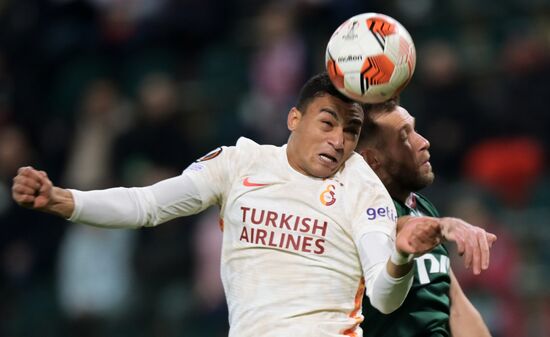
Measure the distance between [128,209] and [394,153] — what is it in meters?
1.43

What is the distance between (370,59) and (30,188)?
1525mm

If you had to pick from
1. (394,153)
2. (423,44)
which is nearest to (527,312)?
(423,44)

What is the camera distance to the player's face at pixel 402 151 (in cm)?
548

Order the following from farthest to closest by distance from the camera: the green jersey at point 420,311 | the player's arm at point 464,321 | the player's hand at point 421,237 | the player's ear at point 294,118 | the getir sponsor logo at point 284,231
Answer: the player's arm at point 464,321
the green jersey at point 420,311
the player's ear at point 294,118
the getir sponsor logo at point 284,231
the player's hand at point 421,237

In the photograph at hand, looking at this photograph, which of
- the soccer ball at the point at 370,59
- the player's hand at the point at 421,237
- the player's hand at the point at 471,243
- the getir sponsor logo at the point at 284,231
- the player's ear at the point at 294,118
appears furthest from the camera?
the player's ear at the point at 294,118

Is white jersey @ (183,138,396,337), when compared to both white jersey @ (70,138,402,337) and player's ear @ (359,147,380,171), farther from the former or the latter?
player's ear @ (359,147,380,171)

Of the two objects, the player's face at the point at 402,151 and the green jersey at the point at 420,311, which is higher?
the player's face at the point at 402,151

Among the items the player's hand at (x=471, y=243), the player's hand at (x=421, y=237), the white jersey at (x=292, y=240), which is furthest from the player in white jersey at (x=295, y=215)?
the player's hand at (x=471, y=243)

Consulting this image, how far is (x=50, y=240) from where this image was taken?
11328mm

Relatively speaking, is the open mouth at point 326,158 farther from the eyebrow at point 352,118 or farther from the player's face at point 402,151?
the player's face at point 402,151

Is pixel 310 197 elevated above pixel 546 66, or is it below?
below

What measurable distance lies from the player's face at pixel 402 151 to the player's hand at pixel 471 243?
1.43 metres

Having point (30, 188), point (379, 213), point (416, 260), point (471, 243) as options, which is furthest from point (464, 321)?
point (30, 188)

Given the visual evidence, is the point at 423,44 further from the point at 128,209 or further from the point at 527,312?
the point at 128,209
